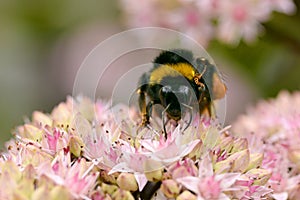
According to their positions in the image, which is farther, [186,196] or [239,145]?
[239,145]

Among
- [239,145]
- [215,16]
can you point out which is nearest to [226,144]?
[239,145]

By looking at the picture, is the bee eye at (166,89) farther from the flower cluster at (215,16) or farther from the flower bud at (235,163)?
the flower cluster at (215,16)

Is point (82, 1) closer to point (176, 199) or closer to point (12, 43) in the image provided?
point (12, 43)

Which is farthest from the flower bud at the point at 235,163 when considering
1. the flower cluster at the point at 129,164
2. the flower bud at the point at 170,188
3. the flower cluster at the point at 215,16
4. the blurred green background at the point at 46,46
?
the blurred green background at the point at 46,46

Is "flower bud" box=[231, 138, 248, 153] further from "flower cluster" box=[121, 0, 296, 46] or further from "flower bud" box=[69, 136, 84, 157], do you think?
"flower cluster" box=[121, 0, 296, 46]

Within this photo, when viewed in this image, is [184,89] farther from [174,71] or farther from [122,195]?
[122,195]

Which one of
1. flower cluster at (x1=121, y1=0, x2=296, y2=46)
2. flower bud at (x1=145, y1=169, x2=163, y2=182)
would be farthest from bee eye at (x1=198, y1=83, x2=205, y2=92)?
flower cluster at (x1=121, y1=0, x2=296, y2=46)
